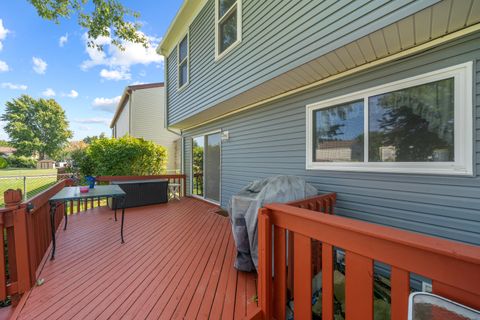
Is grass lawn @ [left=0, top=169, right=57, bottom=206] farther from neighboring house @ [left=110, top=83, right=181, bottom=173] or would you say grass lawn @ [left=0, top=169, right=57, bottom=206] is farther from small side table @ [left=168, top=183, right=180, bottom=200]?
neighboring house @ [left=110, top=83, right=181, bottom=173]

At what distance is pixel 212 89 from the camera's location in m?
4.64

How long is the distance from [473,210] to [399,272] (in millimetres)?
1736

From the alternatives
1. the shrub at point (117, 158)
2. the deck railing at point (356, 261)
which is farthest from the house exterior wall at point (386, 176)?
the shrub at point (117, 158)

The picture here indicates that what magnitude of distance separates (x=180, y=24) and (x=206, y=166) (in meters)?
4.26

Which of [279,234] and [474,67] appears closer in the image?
[279,234]

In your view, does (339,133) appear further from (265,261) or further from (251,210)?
(265,261)

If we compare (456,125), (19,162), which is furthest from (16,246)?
(19,162)

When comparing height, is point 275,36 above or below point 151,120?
below

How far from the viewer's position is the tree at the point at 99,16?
4.03 metres

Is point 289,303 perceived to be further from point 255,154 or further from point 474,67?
point 255,154

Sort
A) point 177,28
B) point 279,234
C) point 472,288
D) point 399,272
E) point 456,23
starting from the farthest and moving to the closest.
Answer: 1. point 177,28
2. point 456,23
3. point 279,234
4. point 399,272
5. point 472,288

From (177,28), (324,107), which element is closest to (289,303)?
(324,107)

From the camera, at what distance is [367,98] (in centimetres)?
268

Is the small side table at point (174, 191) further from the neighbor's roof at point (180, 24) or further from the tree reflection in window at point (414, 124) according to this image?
the tree reflection in window at point (414, 124)
